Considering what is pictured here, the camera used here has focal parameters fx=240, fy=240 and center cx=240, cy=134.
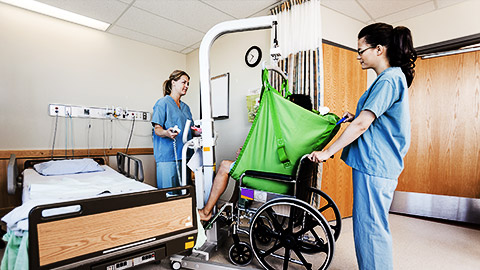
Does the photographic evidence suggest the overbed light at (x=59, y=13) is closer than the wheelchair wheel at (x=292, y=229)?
No

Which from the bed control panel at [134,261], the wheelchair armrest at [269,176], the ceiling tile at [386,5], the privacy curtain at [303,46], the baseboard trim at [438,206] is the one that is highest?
→ the ceiling tile at [386,5]

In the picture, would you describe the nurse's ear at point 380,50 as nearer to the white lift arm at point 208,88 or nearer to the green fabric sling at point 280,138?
the green fabric sling at point 280,138

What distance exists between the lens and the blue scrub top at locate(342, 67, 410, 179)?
119 cm

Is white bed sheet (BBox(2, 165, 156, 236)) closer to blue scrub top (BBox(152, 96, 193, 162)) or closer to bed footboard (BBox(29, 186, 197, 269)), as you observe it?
bed footboard (BBox(29, 186, 197, 269))

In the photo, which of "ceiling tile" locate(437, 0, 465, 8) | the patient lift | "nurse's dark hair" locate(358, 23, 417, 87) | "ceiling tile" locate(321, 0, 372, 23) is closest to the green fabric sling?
the patient lift

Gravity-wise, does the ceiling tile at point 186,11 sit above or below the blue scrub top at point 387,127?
above

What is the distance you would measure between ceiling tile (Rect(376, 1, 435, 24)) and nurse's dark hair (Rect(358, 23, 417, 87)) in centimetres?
203

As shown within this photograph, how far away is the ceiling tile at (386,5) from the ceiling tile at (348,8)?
2.3 inches

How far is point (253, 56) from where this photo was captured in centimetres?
305

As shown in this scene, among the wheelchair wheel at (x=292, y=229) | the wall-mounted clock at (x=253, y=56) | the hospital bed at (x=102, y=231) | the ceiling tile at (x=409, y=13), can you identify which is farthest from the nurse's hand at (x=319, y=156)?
the ceiling tile at (x=409, y=13)

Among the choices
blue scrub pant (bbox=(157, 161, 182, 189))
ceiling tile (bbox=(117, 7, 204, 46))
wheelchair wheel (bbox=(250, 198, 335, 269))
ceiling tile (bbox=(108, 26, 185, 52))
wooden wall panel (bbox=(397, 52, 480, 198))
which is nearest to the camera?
wheelchair wheel (bbox=(250, 198, 335, 269))

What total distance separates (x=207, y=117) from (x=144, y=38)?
2.57m

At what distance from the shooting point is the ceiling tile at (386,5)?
101 inches

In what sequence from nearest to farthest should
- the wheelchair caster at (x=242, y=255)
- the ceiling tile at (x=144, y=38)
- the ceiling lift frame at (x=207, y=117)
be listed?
the ceiling lift frame at (x=207, y=117)
the wheelchair caster at (x=242, y=255)
the ceiling tile at (x=144, y=38)
